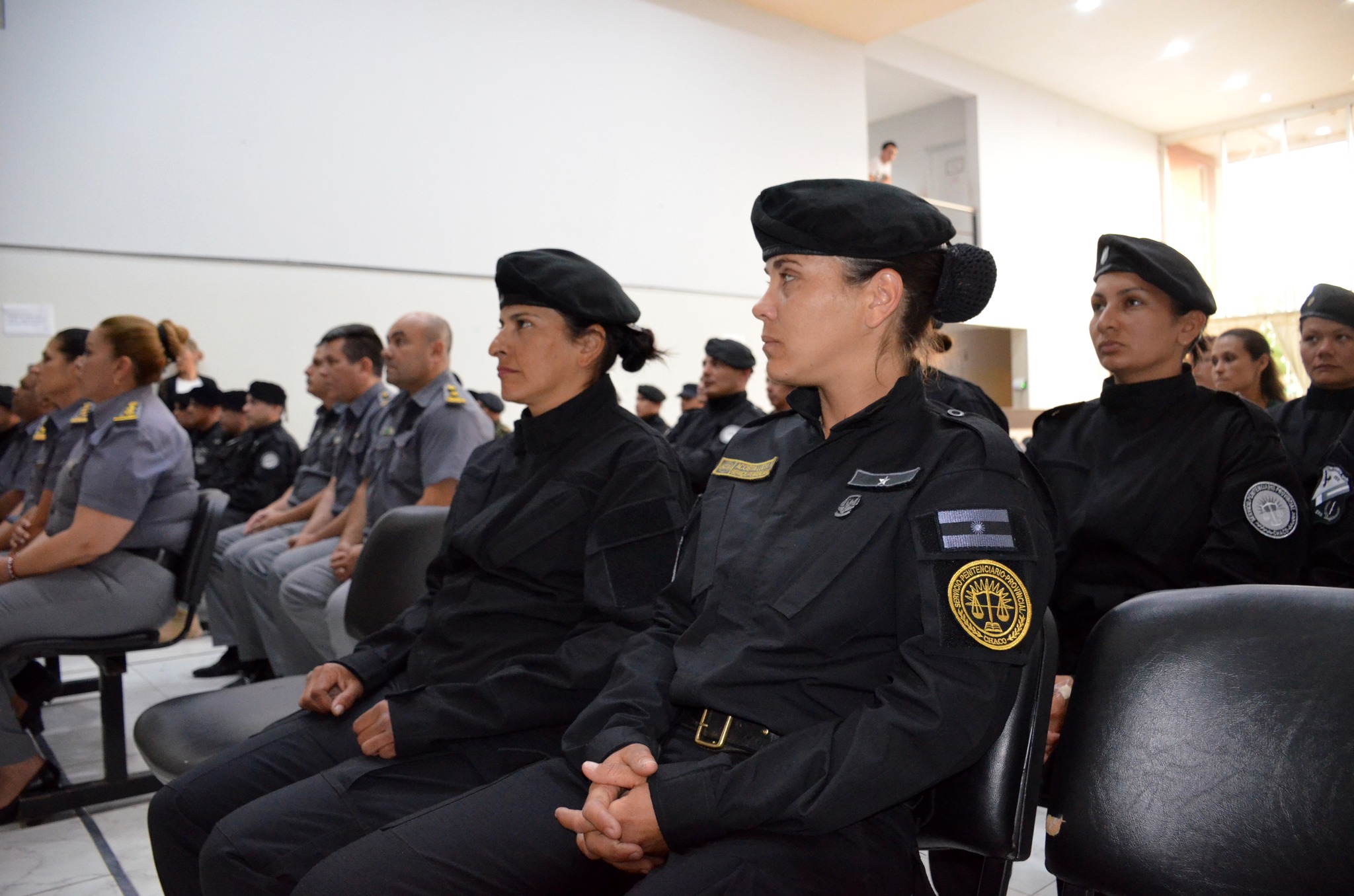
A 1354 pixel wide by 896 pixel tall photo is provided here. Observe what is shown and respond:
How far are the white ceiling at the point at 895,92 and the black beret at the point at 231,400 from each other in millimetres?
7756

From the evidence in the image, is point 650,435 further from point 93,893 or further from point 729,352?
point 729,352

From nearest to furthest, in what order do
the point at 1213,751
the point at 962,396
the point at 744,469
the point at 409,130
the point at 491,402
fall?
the point at 1213,751, the point at 744,469, the point at 962,396, the point at 491,402, the point at 409,130

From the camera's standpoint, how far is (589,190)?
767 centimetres

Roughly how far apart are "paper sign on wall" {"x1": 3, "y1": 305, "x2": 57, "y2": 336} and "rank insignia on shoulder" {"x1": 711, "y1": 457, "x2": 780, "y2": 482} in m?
5.41

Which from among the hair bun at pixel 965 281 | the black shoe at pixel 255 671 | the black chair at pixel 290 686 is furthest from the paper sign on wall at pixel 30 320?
the hair bun at pixel 965 281

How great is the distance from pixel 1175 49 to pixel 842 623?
1270 centimetres

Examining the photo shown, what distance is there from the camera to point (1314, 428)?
283 cm

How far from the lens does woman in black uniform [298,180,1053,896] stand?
1013mm

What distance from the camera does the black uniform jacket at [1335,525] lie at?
79.7 inches

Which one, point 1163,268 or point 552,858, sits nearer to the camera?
point 552,858

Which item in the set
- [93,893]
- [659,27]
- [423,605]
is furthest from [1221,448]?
[659,27]

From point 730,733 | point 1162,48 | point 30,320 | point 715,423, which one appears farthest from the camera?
point 1162,48

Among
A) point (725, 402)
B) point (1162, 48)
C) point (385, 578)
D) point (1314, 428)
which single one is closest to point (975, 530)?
point (385, 578)

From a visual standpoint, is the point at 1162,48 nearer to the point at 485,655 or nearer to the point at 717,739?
the point at 485,655
